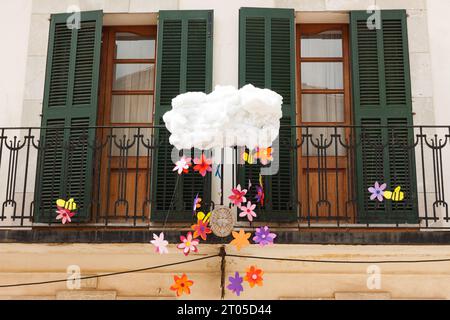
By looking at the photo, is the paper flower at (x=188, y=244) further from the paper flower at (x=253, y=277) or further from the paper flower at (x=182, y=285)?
the paper flower at (x=253, y=277)

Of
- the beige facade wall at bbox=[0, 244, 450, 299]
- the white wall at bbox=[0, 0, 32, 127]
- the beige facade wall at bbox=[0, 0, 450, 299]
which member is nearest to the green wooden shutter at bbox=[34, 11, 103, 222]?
the beige facade wall at bbox=[0, 0, 450, 299]

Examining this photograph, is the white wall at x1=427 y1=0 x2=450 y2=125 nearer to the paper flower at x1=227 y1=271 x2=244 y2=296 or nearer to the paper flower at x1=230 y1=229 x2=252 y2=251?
the paper flower at x1=230 y1=229 x2=252 y2=251

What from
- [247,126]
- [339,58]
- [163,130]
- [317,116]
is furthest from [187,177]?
[339,58]

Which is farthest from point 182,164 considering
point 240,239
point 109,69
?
point 109,69

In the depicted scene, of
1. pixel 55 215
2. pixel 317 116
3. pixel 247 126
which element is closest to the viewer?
pixel 247 126

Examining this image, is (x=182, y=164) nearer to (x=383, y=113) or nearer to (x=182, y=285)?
(x=182, y=285)

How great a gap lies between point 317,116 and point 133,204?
91.0 inches

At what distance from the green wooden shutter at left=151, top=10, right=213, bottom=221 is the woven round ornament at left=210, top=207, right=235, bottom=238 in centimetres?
65

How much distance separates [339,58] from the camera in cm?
857

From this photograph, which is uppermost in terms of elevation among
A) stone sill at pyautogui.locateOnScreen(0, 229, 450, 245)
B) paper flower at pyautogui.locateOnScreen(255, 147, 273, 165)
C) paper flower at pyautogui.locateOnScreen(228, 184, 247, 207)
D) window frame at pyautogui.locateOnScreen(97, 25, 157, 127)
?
window frame at pyautogui.locateOnScreen(97, 25, 157, 127)

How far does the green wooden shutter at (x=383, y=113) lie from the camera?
768 centimetres

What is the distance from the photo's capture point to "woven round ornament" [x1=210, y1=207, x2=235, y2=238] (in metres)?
7.00

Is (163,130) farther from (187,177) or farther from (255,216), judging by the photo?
(255,216)

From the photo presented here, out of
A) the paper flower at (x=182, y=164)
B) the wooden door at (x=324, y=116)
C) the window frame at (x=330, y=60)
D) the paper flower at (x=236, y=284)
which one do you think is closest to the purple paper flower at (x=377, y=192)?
the wooden door at (x=324, y=116)
